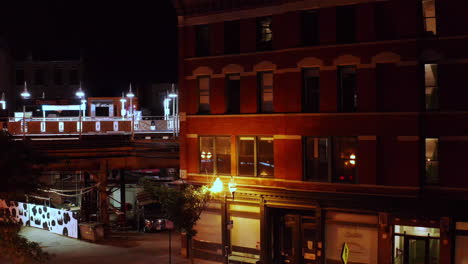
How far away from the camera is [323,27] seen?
24.8 meters

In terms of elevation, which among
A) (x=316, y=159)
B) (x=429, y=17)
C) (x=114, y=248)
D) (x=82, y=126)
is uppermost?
(x=429, y=17)

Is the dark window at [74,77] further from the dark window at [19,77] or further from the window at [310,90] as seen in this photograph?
the window at [310,90]

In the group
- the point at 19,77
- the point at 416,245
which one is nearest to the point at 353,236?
the point at 416,245

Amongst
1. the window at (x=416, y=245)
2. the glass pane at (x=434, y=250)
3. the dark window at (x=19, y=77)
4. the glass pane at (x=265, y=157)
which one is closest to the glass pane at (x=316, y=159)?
the glass pane at (x=265, y=157)

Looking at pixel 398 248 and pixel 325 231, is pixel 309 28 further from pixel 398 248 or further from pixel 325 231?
pixel 398 248

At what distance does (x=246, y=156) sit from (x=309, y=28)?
271 inches

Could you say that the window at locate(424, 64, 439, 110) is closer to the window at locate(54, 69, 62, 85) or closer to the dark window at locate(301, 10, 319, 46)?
the dark window at locate(301, 10, 319, 46)

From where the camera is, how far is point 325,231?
25.0 m

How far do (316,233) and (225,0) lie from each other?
12.2m

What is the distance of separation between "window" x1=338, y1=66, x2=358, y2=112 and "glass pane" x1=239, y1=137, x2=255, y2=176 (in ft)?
15.9

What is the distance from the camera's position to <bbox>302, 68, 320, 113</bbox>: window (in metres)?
25.3

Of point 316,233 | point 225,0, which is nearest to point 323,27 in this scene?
point 225,0

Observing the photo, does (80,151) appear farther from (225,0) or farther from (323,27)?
(323,27)

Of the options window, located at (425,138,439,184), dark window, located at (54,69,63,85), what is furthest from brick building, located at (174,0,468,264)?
dark window, located at (54,69,63,85)
